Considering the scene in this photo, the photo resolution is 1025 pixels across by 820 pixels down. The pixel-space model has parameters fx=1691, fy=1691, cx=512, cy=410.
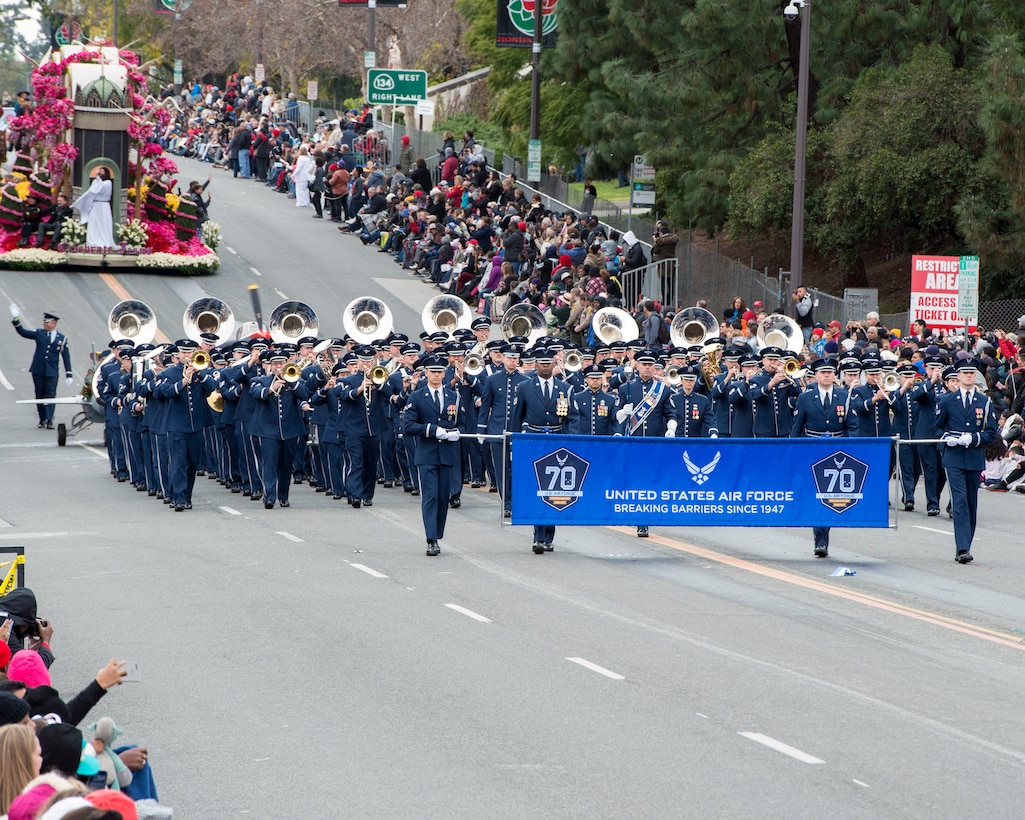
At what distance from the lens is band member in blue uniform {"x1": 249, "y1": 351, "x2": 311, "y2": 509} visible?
20125 mm

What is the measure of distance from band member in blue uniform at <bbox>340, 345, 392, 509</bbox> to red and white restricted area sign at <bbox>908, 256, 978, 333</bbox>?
26.1ft

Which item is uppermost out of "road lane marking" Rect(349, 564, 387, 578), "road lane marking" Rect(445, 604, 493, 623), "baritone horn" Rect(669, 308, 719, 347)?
"baritone horn" Rect(669, 308, 719, 347)

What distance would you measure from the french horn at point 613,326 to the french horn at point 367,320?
3.20 metres

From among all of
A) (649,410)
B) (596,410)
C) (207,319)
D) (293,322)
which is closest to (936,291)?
(649,410)

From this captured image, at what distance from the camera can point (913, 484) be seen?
20516mm

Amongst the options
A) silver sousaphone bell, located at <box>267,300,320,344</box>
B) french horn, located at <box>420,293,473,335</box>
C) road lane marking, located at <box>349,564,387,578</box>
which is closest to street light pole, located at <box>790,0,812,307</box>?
french horn, located at <box>420,293,473,335</box>

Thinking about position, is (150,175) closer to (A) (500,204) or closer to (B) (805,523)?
(A) (500,204)

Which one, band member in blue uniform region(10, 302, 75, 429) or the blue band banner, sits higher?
band member in blue uniform region(10, 302, 75, 429)

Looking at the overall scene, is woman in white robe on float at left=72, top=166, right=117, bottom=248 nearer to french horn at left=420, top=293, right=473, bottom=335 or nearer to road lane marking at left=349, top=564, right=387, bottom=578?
french horn at left=420, top=293, right=473, bottom=335

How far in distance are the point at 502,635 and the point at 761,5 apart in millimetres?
25597

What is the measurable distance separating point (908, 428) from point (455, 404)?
6556mm

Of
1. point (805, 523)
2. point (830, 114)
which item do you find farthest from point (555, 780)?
point (830, 114)

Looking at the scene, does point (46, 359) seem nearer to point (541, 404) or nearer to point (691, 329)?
point (691, 329)

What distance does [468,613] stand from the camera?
1327 centimetres
